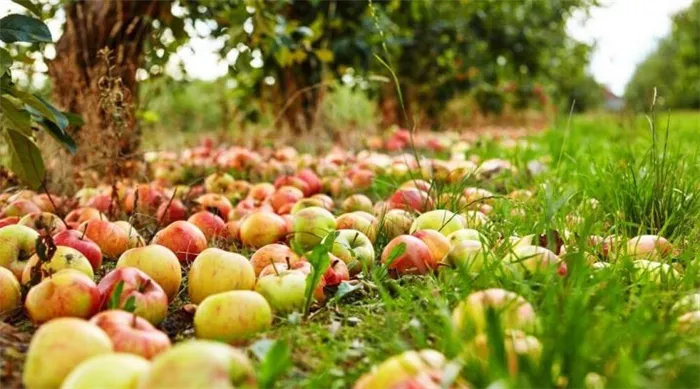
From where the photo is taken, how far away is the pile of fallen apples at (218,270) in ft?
3.88

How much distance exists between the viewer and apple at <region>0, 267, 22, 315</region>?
1.79 meters

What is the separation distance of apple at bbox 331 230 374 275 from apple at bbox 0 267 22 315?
0.80 m

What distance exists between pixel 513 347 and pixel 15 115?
164 cm

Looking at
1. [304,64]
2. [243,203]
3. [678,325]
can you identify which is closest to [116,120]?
[243,203]

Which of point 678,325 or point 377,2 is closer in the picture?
point 678,325

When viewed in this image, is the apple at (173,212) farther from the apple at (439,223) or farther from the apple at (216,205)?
the apple at (439,223)

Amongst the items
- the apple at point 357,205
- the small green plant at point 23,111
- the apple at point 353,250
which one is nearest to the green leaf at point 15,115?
the small green plant at point 23,111

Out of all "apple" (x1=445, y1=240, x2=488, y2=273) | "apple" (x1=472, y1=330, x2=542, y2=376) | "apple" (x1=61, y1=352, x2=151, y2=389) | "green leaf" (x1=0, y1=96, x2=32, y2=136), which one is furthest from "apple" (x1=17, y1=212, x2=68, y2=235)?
"apple" (x1=472, y1=330, x2=542, y2=376)

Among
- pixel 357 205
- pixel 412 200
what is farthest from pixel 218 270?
pixel 357 205

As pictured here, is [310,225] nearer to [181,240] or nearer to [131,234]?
[181,240]

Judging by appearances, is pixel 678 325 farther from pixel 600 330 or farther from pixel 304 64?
pixel 304 64

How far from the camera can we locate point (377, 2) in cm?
633

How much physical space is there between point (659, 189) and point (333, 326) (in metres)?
1.34

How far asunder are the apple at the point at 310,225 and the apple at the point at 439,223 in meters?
0.28
